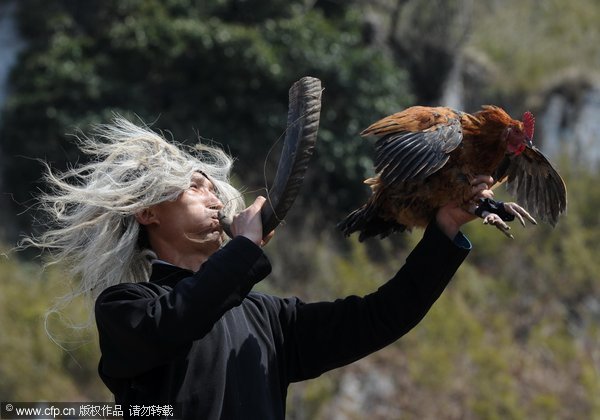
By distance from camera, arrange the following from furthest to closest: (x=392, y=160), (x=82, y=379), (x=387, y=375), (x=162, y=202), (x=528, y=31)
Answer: (x=528, y=31) < (x=387, y=375) < (x=82, y=379) < (x=392, y=160) < (x=162, y=202)

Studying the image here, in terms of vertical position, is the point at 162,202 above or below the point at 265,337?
above

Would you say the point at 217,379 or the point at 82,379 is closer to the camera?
the point at 217,379

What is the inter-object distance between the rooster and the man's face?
652 millimetres

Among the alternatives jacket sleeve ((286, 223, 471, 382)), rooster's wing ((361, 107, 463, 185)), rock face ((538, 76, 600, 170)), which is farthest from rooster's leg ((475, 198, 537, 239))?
rock face ((538, 76, 600, 170))

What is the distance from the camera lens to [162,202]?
2.61 meters

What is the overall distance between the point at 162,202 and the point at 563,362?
7.06 meters

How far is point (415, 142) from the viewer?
305 cm

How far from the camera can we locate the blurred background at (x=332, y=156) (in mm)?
8680

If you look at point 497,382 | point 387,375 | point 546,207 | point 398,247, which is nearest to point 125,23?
point 398,247

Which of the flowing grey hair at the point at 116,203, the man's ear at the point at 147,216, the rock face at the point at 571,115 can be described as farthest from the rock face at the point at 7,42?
the man's ear at the point at 147,216

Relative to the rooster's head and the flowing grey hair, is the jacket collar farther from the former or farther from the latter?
the rooster's head

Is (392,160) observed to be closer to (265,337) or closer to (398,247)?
(265,337)

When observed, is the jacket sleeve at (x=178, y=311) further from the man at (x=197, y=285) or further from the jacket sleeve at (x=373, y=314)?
the jacket sleeve at (x=373, y=314)

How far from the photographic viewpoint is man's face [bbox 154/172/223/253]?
261cm
